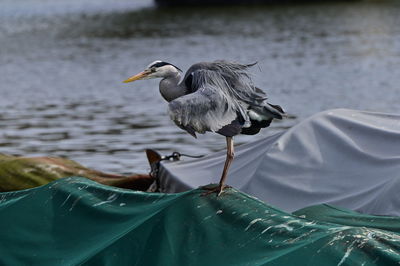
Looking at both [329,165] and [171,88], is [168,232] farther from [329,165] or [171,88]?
[329,165]

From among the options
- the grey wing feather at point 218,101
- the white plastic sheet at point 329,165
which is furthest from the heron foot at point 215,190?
the white plastic sheet at point 329,165

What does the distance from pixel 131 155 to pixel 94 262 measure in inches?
345

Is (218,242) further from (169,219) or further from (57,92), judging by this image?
(57,92)

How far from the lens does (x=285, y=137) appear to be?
810 centimetres

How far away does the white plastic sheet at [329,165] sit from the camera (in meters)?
7.20

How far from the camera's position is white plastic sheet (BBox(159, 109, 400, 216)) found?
7203mm

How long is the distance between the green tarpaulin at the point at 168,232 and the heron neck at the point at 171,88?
0.64m

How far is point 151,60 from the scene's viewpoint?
2930 cm

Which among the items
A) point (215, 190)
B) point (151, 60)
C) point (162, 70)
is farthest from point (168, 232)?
point (151, 60)

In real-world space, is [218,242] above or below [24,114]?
above

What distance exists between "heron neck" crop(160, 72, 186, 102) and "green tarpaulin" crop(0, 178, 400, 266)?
2.09 feet

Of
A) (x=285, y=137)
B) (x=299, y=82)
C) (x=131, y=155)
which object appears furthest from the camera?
(x=299, y=82)

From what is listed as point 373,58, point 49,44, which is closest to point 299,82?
point 373,58

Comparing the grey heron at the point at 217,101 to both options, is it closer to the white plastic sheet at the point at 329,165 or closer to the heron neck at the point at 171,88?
the heron neck at the point at 171,88
